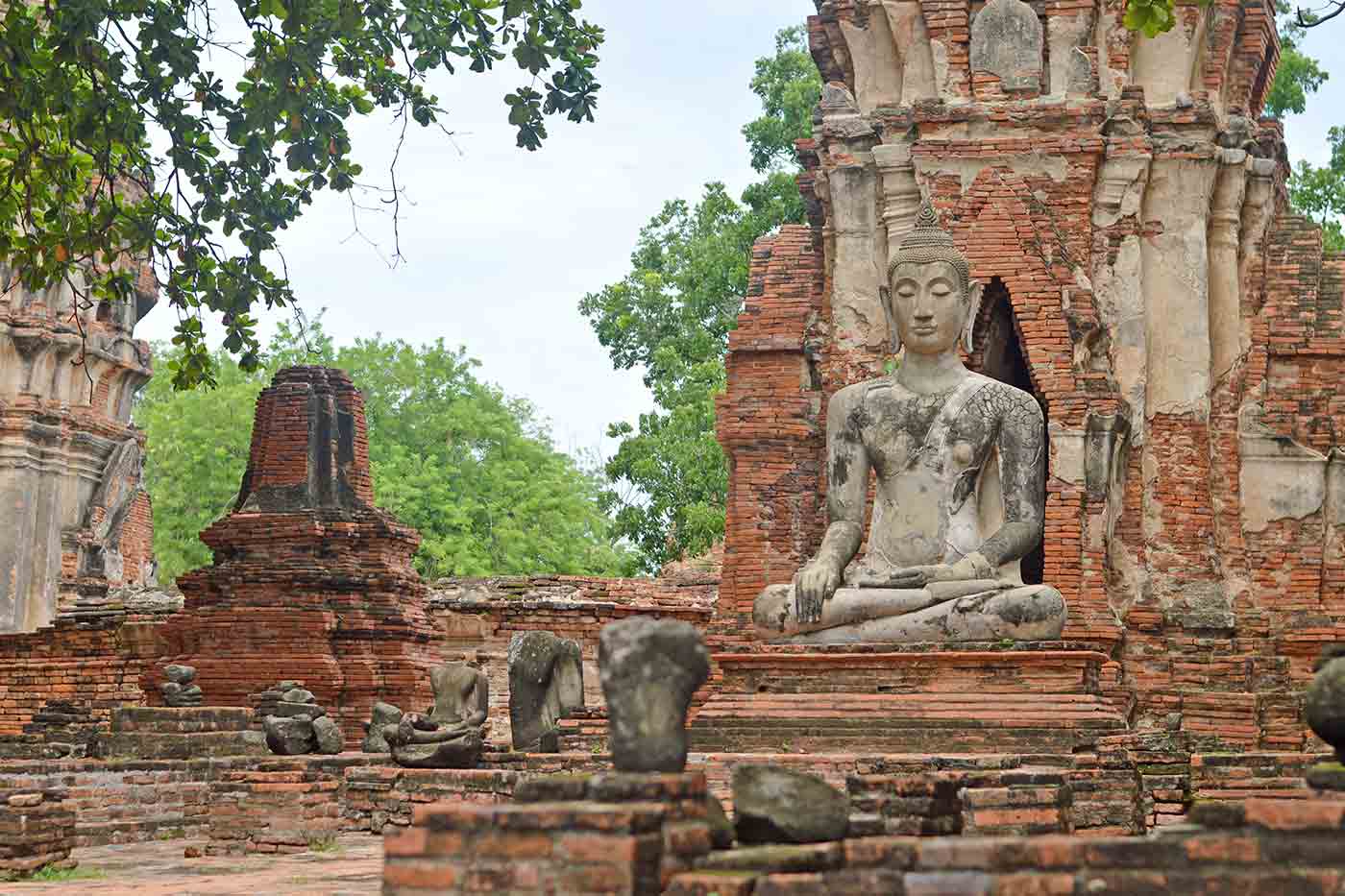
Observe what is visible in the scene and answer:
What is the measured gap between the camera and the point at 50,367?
24656mm

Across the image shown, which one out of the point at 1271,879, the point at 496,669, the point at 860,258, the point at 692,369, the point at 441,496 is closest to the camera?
the point at 1271,879

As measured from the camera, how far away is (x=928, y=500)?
1015 cm

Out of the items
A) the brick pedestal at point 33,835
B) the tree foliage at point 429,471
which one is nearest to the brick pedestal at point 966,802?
the brick pedestal at point 33,835

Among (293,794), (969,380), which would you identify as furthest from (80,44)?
(969,380)

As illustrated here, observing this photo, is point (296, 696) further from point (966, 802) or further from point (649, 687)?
point (649, 687)

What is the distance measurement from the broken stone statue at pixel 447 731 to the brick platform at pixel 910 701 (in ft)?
9.22

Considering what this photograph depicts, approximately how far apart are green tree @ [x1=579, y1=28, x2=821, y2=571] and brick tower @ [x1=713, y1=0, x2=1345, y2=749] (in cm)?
879

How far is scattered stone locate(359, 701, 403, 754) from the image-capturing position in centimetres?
1480

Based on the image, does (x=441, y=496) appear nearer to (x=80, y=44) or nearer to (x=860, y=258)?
(x=860, y=258)

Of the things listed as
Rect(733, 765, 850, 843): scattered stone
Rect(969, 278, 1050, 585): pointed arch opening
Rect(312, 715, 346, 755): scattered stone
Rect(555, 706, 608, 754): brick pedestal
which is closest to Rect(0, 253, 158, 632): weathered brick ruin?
Rect(312, 715, 346, 755): scattered stone

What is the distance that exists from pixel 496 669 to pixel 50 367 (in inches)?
317

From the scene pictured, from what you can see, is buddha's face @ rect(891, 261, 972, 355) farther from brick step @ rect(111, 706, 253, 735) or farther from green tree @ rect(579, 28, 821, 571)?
green tree @ rect(579, 28, 821, 571)

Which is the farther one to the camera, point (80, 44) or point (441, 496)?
point (441, 496)

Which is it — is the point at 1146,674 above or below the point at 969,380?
below
